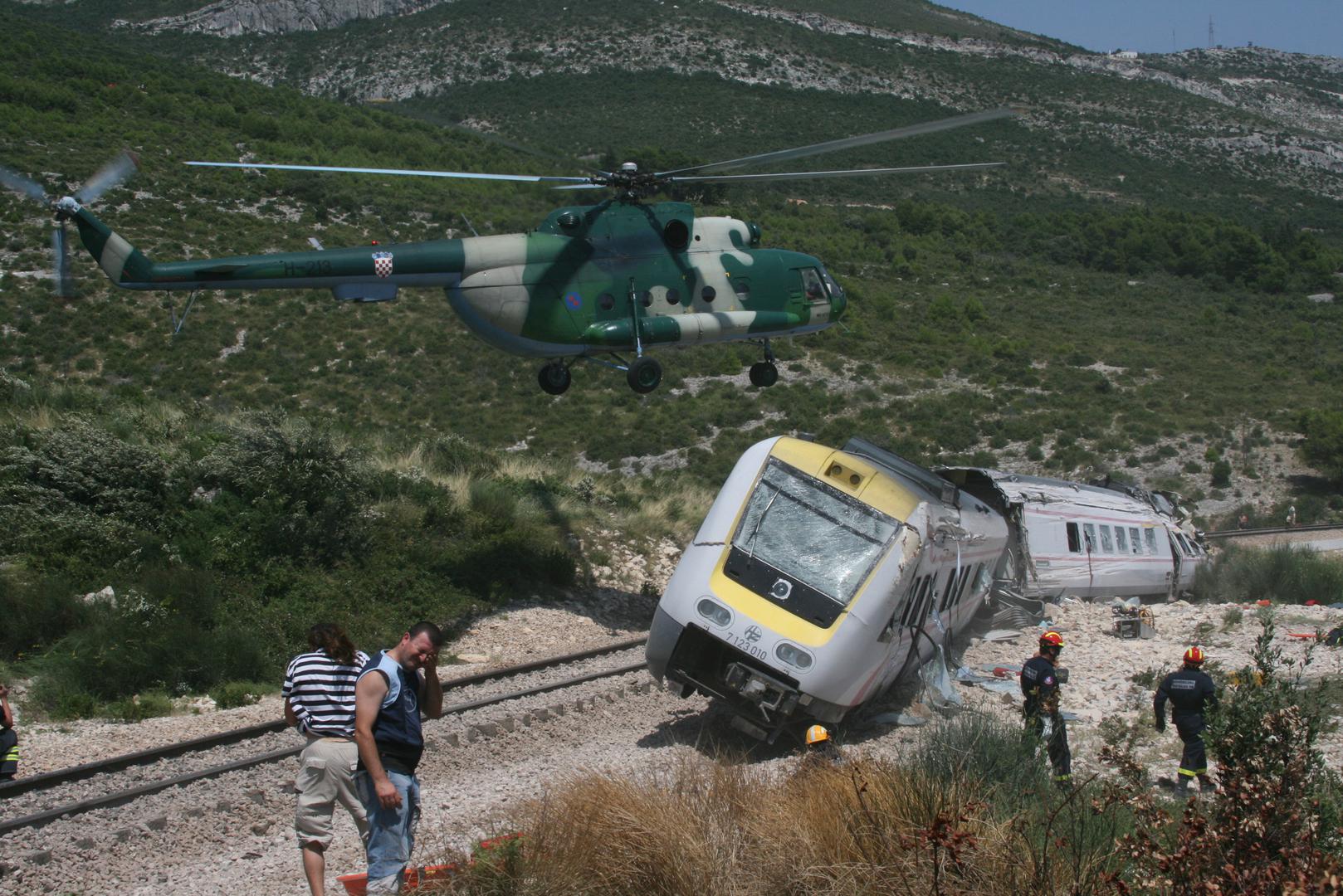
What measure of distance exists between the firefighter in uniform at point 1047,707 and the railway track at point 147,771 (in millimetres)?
5232

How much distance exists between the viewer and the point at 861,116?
8356cm

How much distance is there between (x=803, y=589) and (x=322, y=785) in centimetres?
506

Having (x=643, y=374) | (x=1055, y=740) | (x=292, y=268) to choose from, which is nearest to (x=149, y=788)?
(x=1055, y=740)

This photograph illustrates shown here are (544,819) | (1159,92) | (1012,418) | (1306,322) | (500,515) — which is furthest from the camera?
(1159,92)

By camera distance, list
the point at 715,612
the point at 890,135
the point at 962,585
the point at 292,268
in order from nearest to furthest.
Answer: the point at 715,612, the point at 962,585, the point at 890,135, the point at 292,268

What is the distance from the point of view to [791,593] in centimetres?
1029

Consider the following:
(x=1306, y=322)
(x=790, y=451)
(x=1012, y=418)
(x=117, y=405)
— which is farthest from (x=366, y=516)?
(x=1306, y=322)

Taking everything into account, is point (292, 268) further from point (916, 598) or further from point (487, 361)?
point (487, 361)

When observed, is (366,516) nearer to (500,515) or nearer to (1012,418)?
(500,515)

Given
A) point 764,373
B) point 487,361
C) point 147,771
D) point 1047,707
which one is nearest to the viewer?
point 1047,707

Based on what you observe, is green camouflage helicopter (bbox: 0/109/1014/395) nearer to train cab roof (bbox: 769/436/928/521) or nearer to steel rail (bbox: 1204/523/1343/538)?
train cab roof (bbox: 769/436/928/521)

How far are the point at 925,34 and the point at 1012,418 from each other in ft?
254

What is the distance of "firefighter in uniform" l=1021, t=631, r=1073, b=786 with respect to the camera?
8.75 m

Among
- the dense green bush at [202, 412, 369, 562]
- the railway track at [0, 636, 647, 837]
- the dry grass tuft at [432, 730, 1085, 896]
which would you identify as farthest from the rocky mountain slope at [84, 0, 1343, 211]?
the dry grass tuft at [432, 730, 1085, 896]
